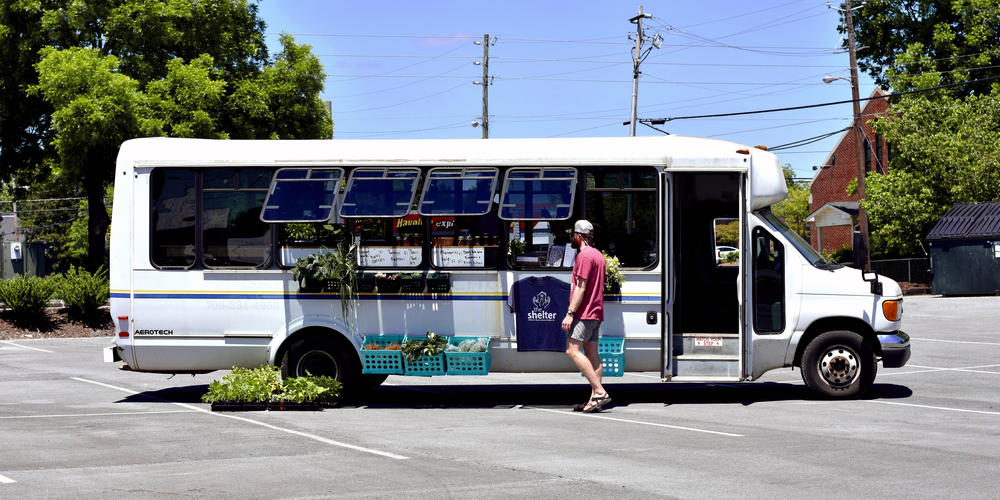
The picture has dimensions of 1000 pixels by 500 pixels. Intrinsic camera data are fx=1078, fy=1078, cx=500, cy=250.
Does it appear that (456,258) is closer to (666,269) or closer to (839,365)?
(666,269)

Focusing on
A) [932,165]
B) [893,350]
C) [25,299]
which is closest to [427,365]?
[893,350]

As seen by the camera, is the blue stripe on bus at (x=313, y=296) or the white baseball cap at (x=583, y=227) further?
the blue stripe on bus at (x=313, y=296)

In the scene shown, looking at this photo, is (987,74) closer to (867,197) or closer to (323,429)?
(867,197)

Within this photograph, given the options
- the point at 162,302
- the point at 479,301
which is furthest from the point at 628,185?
the point at 162,302

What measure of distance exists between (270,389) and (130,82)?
17.0 m

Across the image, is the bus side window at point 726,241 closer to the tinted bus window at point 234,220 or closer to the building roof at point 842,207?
the tinted bus window at point 234,220

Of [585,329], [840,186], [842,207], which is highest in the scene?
[840,186]

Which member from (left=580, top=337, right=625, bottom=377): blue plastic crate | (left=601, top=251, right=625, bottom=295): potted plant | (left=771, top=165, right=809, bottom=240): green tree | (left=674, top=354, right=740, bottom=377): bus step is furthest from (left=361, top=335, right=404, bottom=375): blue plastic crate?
(left=771, top=165, right=809, bottom=240): green tree

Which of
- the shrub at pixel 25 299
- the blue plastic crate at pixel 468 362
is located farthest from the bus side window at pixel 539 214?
the shrub at pixel 25 299

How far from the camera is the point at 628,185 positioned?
11992mm

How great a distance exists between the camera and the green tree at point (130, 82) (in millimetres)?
26156

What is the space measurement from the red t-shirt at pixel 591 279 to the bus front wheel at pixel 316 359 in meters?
2.81

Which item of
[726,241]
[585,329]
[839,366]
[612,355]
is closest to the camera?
[585,329]

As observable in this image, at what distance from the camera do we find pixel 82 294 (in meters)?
25.1
